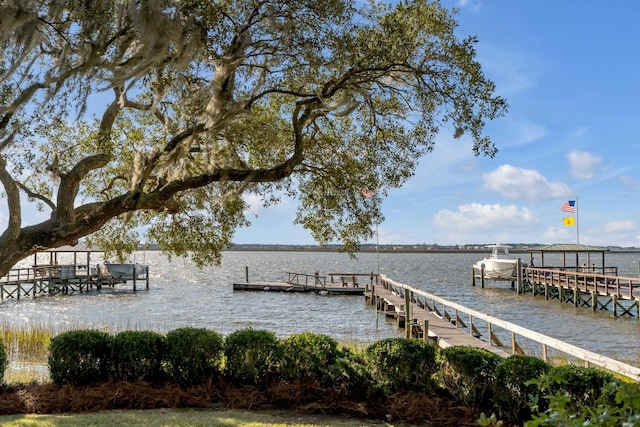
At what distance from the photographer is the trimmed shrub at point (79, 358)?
7.29m

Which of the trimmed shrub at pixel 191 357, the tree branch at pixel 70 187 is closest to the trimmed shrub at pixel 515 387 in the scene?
the trimmed shrub at pixel 191 357

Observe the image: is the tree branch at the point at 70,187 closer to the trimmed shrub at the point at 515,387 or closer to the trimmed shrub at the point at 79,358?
the trimmed shrub at the point at 79,358

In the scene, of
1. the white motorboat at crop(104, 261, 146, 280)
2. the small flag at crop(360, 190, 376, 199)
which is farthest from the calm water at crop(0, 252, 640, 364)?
the small flag at crop(360, 190, 376, 199)

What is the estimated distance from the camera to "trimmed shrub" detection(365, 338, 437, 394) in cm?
687

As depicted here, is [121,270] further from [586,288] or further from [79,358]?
[79,358]

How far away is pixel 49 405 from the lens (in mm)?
6625

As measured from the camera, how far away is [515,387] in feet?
21.0

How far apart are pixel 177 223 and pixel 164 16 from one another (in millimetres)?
4468

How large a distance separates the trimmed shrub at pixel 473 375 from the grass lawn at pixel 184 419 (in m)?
1.24

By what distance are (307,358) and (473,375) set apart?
2117 mm

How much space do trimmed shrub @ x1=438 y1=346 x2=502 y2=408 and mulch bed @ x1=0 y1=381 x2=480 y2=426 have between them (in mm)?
193

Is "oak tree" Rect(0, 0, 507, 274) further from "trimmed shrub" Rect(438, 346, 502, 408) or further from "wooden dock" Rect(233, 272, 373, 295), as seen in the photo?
"wooden dock" Rect(233, 272, 373, 295)

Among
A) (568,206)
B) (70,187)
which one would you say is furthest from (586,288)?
(70,187)

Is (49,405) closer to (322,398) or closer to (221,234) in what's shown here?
(322,398)
